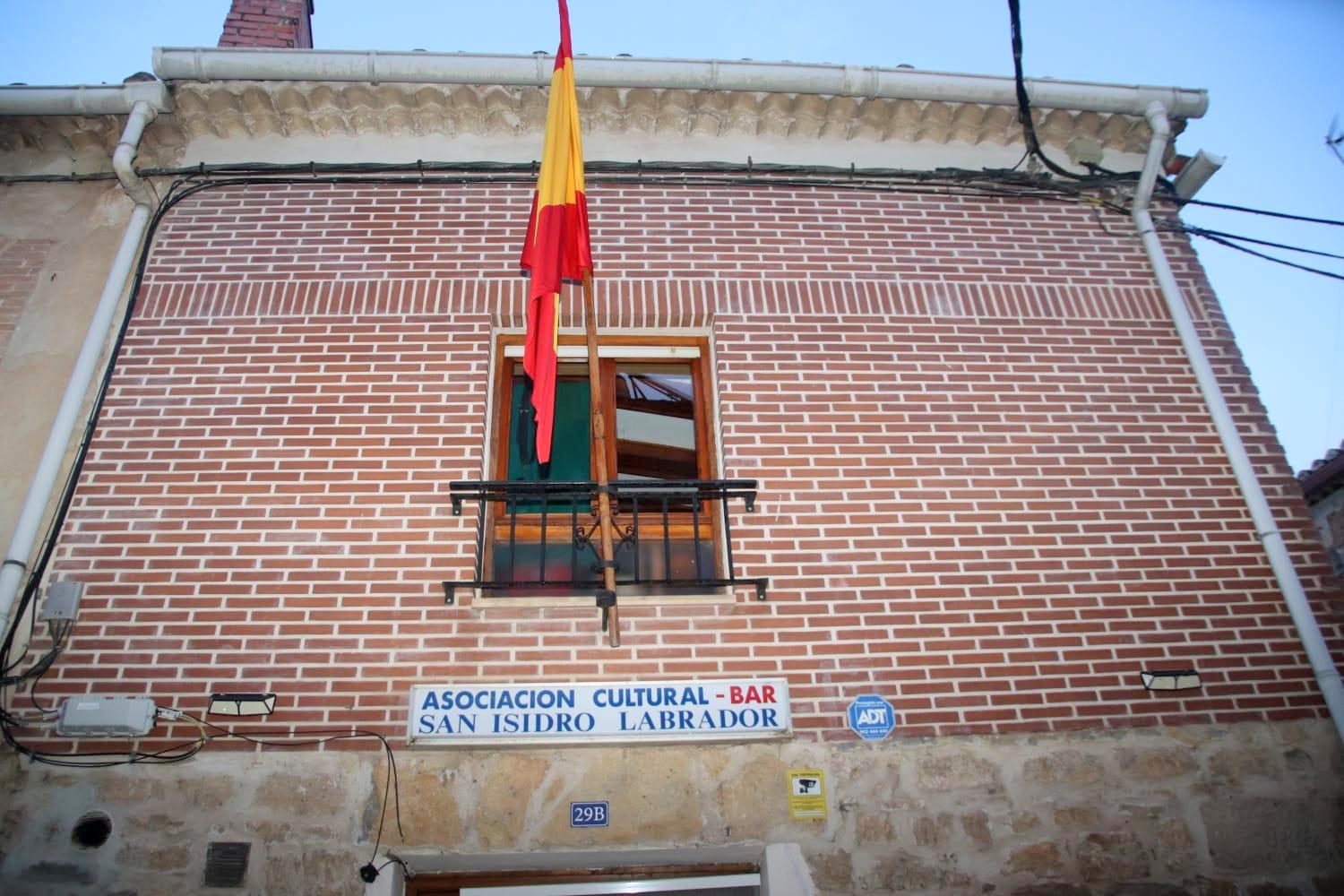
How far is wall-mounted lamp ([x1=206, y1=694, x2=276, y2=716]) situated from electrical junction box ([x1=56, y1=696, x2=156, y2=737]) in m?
0.25

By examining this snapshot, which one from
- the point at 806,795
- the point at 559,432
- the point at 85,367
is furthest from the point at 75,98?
the point at 806,795

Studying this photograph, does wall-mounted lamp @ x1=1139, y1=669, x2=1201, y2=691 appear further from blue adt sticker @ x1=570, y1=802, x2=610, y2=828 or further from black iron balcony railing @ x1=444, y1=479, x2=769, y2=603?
blue adt sticker @ x1=570, y1=802, x2=610, y2=828

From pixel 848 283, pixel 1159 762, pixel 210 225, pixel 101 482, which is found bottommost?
pixel 1159 762

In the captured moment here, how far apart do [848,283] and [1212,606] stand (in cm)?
249

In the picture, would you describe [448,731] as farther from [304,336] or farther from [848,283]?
[848,283]

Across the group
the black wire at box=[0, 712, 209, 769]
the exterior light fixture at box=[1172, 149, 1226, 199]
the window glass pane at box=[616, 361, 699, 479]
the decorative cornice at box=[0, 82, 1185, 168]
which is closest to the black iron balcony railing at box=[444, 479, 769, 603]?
the window glass pane at box=[616, 361, 699, 479]

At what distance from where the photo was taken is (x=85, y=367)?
176 inches

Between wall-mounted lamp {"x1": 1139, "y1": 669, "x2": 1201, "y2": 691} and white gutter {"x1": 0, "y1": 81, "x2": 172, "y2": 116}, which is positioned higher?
white gutter {"x1": 0, "y1": 81, "x2": 172, "y2": 116}

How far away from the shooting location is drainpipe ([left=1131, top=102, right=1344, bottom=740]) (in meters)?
4.02

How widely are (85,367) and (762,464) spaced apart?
3.52 m

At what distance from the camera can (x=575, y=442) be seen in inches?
186

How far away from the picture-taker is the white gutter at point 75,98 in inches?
204

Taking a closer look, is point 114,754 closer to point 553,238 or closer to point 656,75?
point 553,238

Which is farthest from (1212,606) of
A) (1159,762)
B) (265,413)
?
(265,413)
